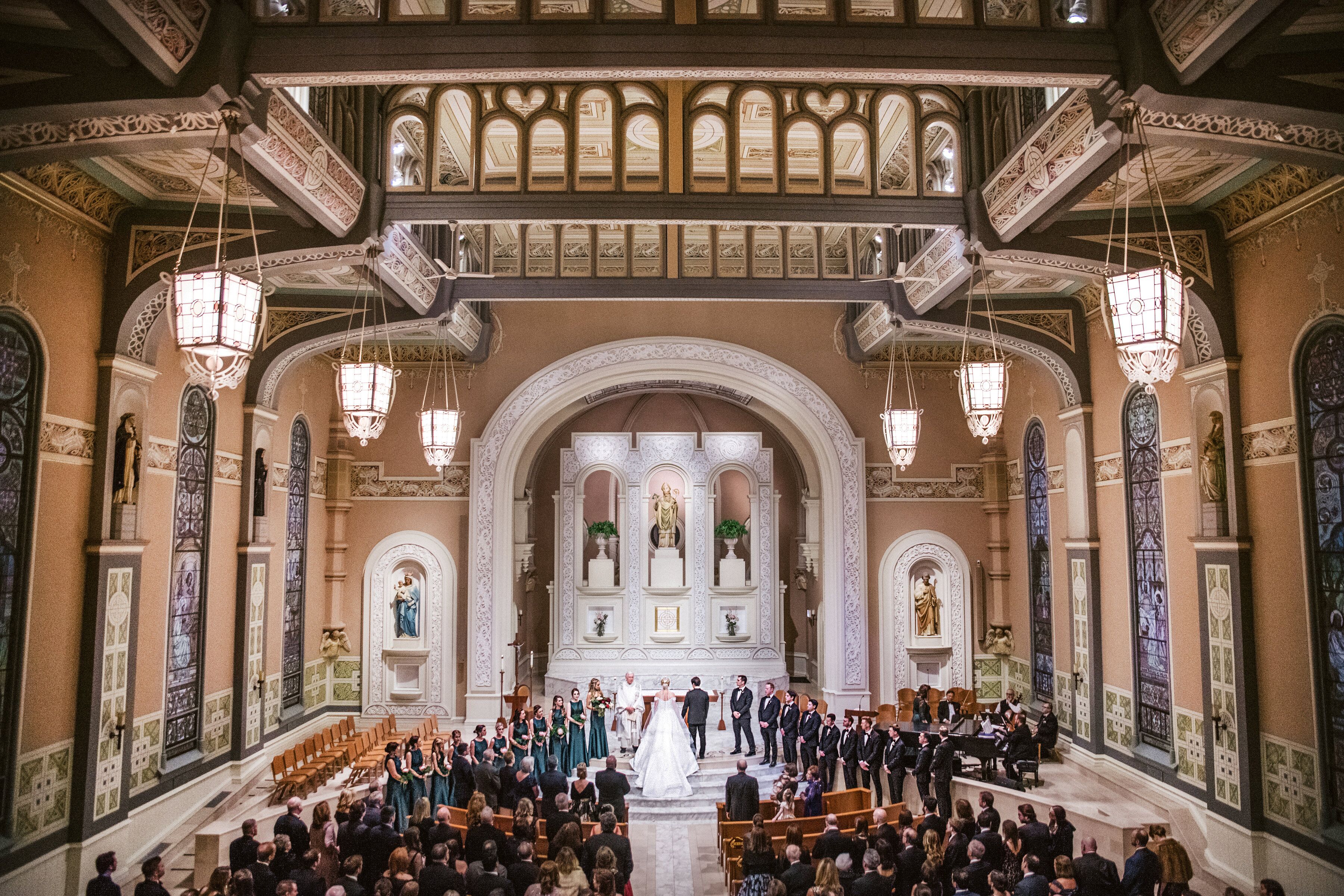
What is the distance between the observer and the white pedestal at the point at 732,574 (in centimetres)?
1819

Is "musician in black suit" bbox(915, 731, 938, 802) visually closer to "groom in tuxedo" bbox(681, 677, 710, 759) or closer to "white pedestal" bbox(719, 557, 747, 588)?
"groom in tuxedo" bbox(681, 677, 710, 759)

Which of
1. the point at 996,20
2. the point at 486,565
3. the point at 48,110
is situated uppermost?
the point at 996,20

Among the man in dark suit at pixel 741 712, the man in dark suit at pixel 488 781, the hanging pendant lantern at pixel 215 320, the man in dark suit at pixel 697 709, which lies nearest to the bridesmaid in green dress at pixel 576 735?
the man in dark suit at pixel 697 709

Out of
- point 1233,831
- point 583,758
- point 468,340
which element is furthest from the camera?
point 468,340

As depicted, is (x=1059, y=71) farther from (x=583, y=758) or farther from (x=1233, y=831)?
(x=583, y=758)

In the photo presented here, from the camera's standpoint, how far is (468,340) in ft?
49.0

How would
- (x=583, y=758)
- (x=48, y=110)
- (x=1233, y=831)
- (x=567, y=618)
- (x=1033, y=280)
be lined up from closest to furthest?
(x=48, y=110) < (x=1233, y=831) < (x=1033, y=280) < (x=583, y=758) < (x=567, y=618)

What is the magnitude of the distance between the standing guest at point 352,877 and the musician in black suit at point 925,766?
6516 mm

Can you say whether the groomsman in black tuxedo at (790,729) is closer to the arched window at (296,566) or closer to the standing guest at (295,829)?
the standing guest at (295,829)

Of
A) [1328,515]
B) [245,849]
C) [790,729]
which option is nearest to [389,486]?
[790,729]

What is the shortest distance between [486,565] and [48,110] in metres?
10.9

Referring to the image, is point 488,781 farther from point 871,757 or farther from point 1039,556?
point 1039,556

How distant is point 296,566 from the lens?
14.5 m

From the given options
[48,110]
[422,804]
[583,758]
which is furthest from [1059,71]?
[583,758]
